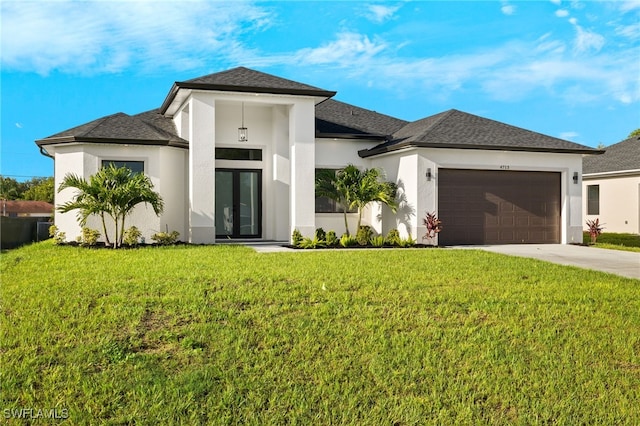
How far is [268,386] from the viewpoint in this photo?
5.11 meters

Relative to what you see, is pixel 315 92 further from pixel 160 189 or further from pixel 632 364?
pixel 632 364

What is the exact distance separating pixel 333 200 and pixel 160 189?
5766mm

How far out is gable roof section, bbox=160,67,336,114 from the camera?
15508mm

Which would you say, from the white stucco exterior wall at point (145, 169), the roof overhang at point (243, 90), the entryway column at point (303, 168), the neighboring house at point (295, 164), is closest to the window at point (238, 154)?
the neighboring house at point (295, 164)

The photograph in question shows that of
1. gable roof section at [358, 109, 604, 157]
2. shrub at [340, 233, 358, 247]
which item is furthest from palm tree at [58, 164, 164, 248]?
gable roof section at [358, 109, 604, 157]

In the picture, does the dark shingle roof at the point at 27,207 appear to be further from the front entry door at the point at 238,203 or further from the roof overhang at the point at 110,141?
the front entry door at the point at 238,203

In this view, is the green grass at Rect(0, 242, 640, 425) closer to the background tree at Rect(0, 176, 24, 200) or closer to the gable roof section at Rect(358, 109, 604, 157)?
the gable roof section at Rect(358, 109, 604, 157)

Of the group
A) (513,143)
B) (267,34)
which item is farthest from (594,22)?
(267,34)

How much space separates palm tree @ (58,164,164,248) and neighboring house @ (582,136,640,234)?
64.5 feet

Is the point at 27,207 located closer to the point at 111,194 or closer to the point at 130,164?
the point at 130,164

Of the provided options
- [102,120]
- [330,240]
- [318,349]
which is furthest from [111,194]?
[318,349]

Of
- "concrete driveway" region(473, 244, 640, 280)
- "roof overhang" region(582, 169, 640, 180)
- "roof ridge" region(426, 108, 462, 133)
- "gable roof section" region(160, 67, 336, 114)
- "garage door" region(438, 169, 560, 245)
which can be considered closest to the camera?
"concrete driveway" region(473, 244, 640, 280)

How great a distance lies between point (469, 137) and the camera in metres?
17.1

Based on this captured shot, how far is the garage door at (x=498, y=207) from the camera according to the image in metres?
16.9
